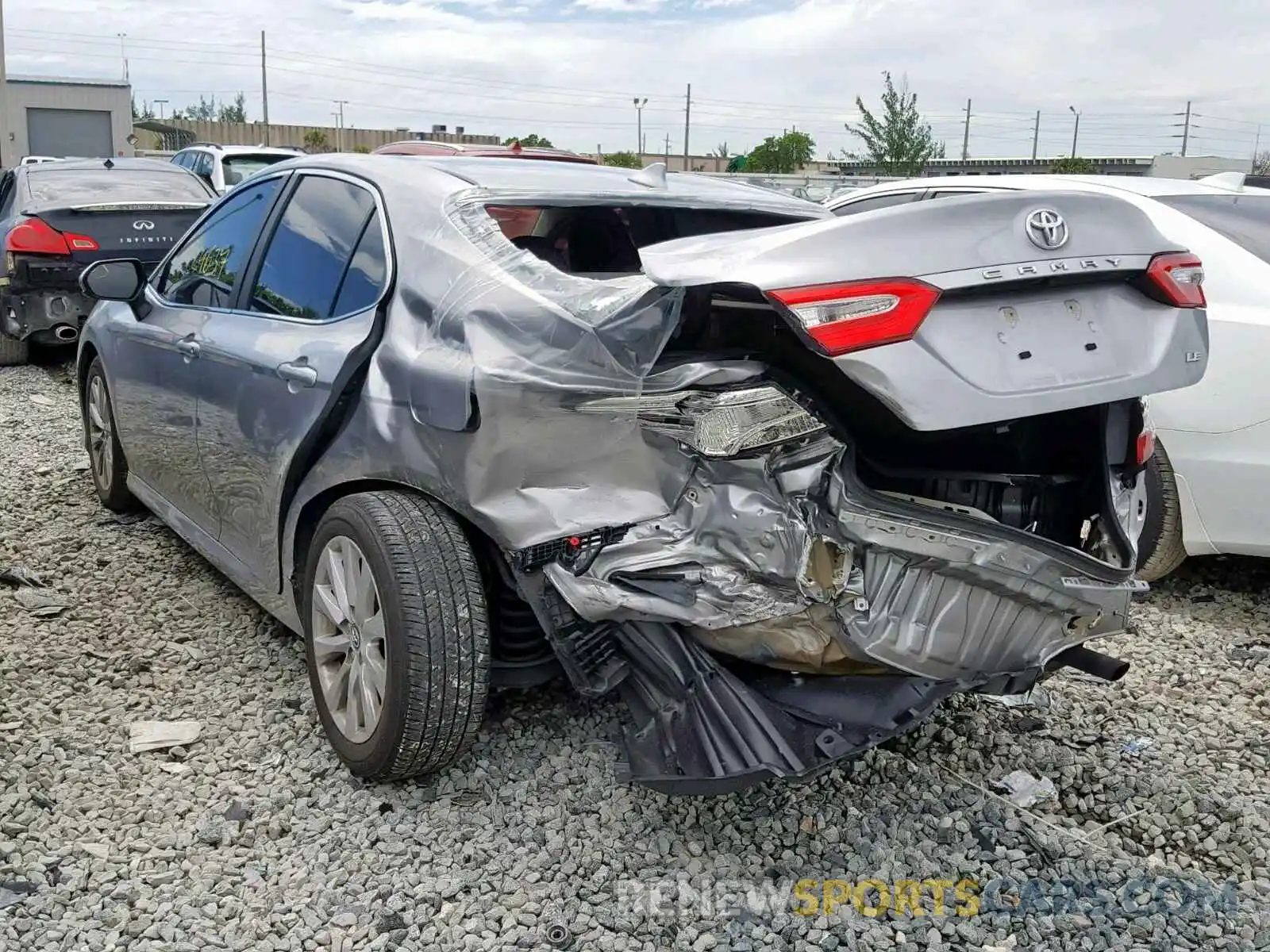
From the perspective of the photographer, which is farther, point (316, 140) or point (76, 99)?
point (316, 140)

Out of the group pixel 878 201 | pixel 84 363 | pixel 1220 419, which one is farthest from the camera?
pixel 878 201

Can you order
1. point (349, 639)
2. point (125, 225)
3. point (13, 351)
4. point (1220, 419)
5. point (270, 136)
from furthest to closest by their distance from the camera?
point (270, 136)
point (13, 351)
point (125, 225)
point (1220, 419)
point (349, 639)

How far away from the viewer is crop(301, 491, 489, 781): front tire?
274 cm

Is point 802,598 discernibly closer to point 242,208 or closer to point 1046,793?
point 1046,793

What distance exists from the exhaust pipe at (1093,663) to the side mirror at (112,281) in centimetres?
354

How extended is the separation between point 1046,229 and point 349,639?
195 centimetres

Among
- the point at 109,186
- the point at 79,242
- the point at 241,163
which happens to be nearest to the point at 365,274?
the point at 79,242

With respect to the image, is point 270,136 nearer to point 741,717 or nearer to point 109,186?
point 109,186

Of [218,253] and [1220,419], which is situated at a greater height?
[218,253]

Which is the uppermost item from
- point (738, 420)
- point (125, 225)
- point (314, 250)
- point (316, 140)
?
point (316, 140)

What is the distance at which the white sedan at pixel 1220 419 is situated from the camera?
3986mm

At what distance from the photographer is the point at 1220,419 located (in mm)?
4055

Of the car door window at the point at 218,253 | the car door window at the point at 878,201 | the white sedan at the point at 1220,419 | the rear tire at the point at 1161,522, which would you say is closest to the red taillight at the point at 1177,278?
the white sedan at the point at 1220,419

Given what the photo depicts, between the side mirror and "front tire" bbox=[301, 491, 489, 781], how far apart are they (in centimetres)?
191
